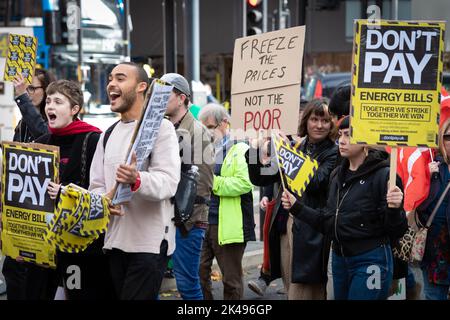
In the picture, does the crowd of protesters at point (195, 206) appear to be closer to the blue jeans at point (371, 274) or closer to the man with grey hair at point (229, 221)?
the blue jeans at point (371, 274)

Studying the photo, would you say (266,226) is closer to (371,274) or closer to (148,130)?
(371,274)

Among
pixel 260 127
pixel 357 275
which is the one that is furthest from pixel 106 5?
pixel 357 275

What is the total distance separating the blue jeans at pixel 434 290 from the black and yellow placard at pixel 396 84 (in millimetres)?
1002

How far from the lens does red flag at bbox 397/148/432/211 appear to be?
5.36m

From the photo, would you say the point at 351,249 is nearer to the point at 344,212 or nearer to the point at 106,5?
the point at 344,212

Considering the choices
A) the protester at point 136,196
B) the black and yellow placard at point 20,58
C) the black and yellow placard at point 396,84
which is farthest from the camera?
the black and yellow placard at point 20,58

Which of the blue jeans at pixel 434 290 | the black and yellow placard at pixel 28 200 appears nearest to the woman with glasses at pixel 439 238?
the blue jeans at pixel 434 290

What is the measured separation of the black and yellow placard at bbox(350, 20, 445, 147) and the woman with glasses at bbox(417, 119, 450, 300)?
0.49 metres

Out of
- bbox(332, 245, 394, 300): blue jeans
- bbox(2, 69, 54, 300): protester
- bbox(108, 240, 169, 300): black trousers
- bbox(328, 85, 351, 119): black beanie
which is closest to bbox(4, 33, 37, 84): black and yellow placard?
bbox(2, 69, 54, 300): protester

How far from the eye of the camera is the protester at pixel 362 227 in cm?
493

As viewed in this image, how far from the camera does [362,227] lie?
4.95 m

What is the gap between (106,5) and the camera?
59.6 feet

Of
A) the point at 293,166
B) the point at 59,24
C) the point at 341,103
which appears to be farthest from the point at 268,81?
the point at 59,24

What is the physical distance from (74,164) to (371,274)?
1.94 meters
